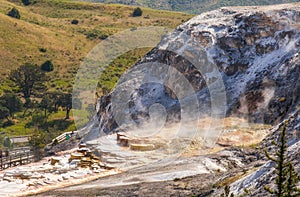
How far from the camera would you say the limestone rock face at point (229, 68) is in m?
24.8

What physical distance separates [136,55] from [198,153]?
65.6 metres

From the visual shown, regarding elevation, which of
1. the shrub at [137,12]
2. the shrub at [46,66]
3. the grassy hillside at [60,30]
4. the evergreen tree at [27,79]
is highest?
the shrub at [137,12]

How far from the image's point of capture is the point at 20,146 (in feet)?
183

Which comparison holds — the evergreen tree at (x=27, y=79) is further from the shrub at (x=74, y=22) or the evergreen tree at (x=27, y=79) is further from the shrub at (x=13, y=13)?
the shrub at (x=74, y=22)

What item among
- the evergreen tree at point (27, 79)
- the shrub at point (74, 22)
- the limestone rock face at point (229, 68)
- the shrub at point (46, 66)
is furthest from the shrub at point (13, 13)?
the limestone rock face at point (229, 68)

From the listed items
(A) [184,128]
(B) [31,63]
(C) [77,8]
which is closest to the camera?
(A) [184,128]

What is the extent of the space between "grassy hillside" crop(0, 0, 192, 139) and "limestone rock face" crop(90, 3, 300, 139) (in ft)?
100

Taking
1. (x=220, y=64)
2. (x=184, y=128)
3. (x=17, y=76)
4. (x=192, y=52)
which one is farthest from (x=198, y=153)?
(x=17, y=76)

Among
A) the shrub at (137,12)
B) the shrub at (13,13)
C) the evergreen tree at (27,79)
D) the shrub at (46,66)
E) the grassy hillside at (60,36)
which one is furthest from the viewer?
the shrub at (137,12)

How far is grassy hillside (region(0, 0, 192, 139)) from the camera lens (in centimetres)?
7719

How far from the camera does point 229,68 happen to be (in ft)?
92.9

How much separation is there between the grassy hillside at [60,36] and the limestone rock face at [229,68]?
100 ft

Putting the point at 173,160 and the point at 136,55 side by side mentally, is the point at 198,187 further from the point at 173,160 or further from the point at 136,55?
the point at 136,55

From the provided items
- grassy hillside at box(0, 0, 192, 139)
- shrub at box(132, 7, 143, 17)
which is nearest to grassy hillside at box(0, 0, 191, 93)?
grassy hillside at box(0, 0, 192, 139)
